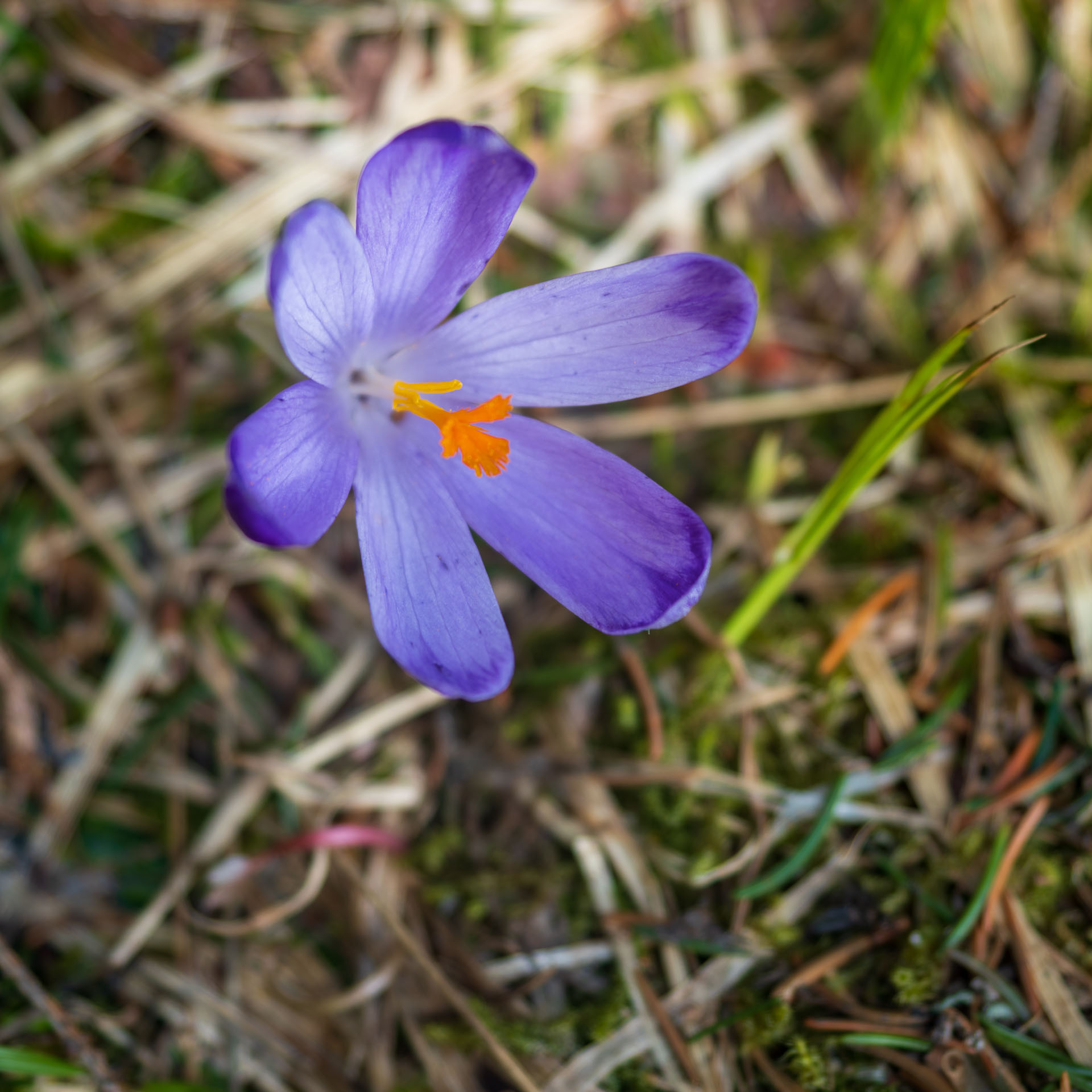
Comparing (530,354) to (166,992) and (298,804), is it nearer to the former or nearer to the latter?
(298,804)

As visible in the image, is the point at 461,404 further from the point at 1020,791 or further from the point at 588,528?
the point at 1020,791

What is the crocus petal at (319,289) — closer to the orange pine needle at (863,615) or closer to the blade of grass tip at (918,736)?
the orange pine needle at (863,615)

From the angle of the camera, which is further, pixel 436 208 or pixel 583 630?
pixel 583 630

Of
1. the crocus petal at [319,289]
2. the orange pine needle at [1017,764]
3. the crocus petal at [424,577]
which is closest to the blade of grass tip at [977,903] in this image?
the orange pine needle at [1017,764]

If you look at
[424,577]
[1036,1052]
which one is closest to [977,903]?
[1036,1052]

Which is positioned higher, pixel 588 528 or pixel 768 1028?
pixel 588 528

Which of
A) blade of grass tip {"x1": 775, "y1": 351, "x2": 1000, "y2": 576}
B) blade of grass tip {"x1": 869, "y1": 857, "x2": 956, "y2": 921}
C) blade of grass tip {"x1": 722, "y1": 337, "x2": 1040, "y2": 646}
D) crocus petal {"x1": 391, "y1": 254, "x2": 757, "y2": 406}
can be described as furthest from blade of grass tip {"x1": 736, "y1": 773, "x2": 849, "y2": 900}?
crocus petal {"x1": 391, "y1": 254, "x2": 757, "y2": 406}

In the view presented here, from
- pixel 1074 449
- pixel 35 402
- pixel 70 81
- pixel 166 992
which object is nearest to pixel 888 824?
pixel 1074 449
